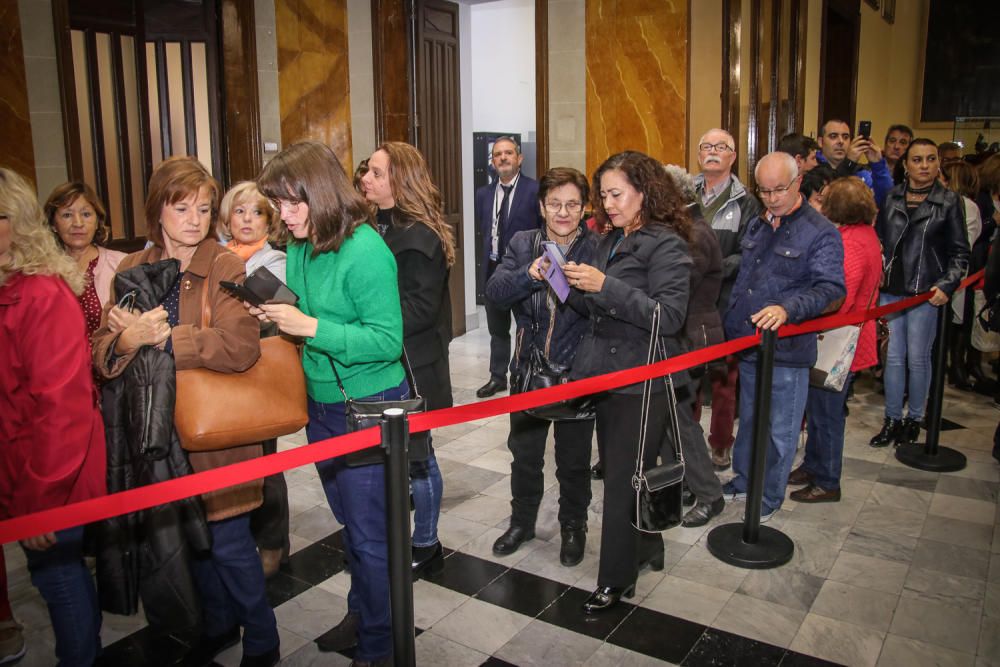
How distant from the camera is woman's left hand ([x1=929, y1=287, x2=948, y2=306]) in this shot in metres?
4.85

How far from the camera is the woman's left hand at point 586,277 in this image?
2947 mm

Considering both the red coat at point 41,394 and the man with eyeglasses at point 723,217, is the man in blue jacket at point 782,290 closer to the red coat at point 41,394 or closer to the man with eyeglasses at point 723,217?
the man with eyeglasses at point 723,217

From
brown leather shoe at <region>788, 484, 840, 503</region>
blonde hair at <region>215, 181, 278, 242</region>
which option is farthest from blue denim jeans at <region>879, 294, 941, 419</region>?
blonde hair at <region>215, 181, 278, 242</region>

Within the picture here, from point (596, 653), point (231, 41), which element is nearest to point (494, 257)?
point (231, 41)

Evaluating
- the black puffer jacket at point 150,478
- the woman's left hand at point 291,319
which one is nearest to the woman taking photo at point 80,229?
the black puffer jacket at point 150,478

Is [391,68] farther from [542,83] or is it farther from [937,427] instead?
[937,427]

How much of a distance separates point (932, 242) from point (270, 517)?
13.2 ft

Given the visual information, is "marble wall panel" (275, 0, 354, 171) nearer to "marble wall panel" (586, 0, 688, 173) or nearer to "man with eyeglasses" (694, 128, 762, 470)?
"marble wall panel" (586, 0, 688, 173)

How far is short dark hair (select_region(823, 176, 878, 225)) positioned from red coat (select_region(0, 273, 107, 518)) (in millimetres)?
3485

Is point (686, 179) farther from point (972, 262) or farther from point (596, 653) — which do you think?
point (972, 262)

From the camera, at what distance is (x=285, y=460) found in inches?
88.3

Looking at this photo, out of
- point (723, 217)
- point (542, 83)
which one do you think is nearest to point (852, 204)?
point (723, 217)

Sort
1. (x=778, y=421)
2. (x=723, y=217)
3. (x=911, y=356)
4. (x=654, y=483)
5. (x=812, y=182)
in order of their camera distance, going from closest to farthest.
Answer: (x=654, y=483), (x=778, y=421), (x=723, y=217), (x=812, y=182), (x=911, y=356)

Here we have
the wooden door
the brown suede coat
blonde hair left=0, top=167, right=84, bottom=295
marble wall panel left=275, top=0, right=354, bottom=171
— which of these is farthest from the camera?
the wooden door
